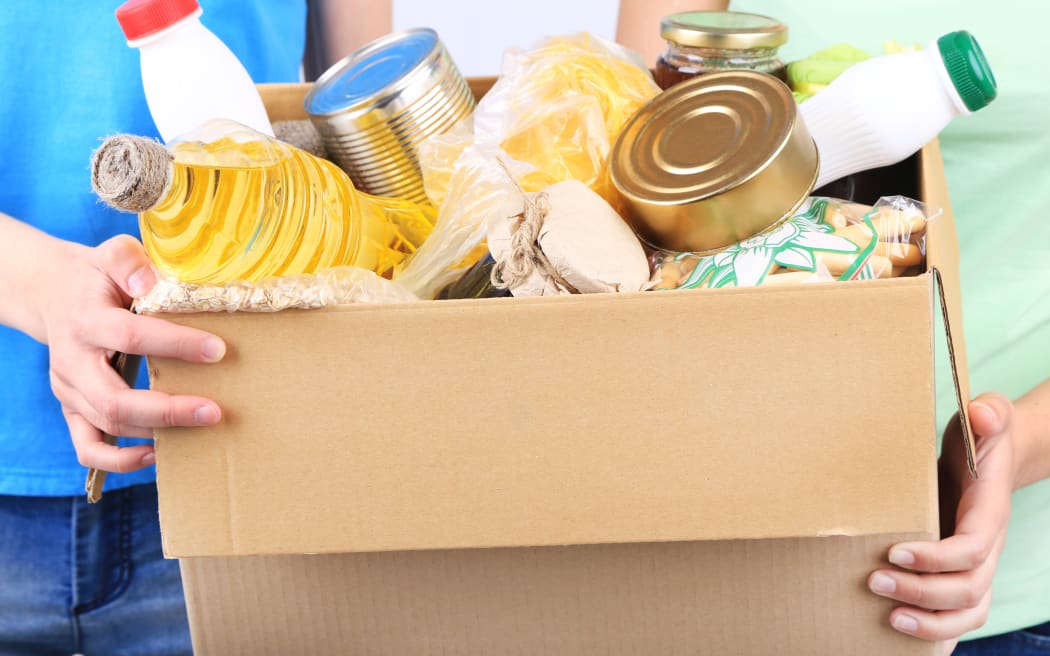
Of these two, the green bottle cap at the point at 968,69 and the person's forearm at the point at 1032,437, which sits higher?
the green bottle cap at the point at 968,69

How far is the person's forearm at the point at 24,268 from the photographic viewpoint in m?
0.71

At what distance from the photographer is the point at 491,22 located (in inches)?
66.6

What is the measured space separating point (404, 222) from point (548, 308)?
30 cm

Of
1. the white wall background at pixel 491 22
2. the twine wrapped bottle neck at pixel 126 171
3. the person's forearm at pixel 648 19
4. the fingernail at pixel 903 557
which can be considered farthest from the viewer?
the white wall background at pixel 491 22

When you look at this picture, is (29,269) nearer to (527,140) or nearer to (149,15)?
(149,15)

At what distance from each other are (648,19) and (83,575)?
0.92 meters

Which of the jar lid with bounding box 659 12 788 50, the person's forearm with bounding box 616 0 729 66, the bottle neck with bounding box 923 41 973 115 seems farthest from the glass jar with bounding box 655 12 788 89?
the person's forearm with bounding box 616 0 729 66

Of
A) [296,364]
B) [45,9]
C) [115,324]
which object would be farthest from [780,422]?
[45,9]

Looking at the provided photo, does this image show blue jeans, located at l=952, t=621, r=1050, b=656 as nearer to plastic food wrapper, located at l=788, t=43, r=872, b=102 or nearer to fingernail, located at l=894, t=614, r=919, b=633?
fingernail, located at l=894, t=614, r=919, b=633

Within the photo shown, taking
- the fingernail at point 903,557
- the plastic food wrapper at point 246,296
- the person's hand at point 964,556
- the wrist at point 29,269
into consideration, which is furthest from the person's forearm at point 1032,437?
the wrist at point 29,269

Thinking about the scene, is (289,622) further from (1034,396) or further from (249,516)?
(1034,396)

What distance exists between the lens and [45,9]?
2.87 feet

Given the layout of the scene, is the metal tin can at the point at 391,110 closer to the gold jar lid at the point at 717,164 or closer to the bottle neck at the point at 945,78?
the gold jar lid at the point at 717,164

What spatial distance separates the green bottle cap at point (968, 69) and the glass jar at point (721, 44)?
16cm
